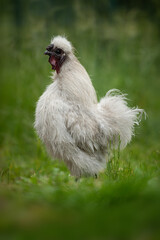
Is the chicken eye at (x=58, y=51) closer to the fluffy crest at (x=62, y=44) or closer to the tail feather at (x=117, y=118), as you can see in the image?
the fluffy crest at (x=62, y=44)

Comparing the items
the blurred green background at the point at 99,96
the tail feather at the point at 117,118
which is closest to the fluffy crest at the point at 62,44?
the tail feather at the point at 117,118

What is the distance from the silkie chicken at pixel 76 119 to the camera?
4473 millimetres

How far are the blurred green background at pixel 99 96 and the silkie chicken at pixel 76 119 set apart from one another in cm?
29

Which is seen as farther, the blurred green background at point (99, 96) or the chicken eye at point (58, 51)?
the chicken eye at point (58, 51)

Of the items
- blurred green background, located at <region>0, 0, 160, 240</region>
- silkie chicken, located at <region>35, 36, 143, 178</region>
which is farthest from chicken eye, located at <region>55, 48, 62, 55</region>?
blurred green background, located at <region>0, 0, 160, 240</region>

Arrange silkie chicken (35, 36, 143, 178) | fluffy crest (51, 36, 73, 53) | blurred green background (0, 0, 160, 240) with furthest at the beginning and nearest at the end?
fluffy crest (51, 36, 73, 53)
silkie chicken (35, 36, 143, 178)
blurred green background (0, 0, 160, 240)

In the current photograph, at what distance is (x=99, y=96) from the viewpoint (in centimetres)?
697

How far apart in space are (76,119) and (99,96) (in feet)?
8.33

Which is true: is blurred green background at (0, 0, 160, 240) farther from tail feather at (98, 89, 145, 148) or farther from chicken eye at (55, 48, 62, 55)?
chicken eye at (55, 48, 62, 55)

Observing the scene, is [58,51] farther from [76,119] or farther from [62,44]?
[76,119]

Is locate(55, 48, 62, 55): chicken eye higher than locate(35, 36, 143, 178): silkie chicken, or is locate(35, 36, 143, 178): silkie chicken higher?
locate(55, 48, 62, 55): chicken eye

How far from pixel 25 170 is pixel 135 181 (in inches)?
105

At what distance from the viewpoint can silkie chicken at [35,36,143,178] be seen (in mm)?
4473

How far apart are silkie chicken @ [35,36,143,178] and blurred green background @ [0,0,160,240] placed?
290 mm
